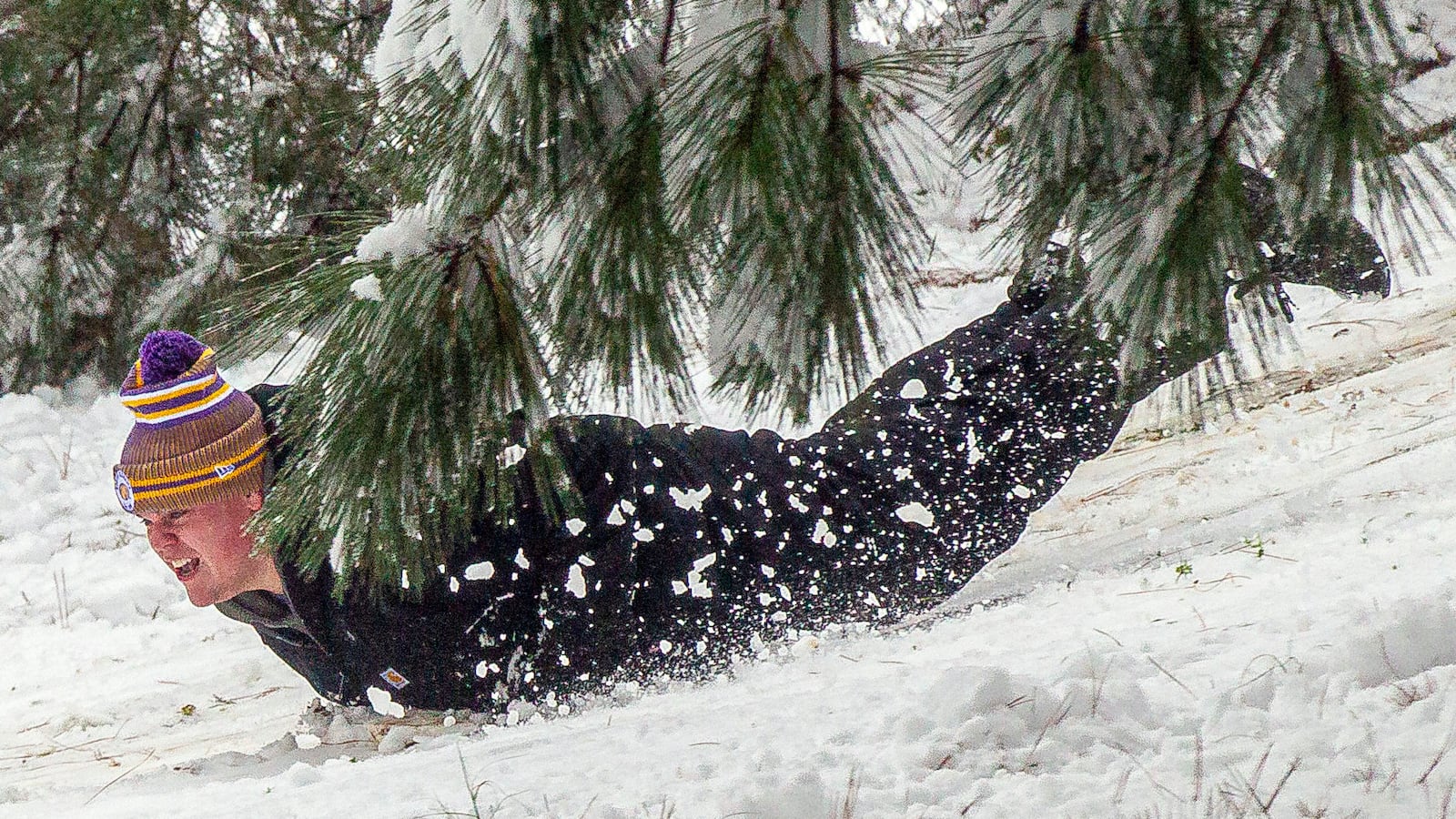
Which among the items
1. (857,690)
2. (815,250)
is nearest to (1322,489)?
(857,690)

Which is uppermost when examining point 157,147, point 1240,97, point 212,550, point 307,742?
point 157,147

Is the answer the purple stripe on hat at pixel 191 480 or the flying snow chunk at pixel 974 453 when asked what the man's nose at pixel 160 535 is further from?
the flying snow chunk at pixel 974 453

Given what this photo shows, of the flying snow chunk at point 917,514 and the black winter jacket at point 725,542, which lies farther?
the flying snow chunk at point 917,514

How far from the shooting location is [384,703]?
239cm

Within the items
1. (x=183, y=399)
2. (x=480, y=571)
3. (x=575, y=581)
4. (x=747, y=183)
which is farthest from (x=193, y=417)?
(x=747, y=183)

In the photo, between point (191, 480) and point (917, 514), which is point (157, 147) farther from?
point (917, 514)

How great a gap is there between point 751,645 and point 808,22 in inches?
61.8

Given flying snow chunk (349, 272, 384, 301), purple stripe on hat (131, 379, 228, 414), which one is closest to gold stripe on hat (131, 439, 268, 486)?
purple stripe on hat (131, 379, 228, 414)

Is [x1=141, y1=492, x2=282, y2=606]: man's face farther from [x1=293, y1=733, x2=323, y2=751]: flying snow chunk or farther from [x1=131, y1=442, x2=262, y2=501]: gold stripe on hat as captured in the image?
[x1=293, y1=733, x2=323, y2=751]: flying snow chunk

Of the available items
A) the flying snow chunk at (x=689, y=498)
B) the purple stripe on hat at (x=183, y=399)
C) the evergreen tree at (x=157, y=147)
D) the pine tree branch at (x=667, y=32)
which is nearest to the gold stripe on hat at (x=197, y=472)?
the purple stripe on hat at (x=183, y=399)

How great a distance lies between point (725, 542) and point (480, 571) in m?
0.53

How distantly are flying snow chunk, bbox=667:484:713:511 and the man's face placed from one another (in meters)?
0.79

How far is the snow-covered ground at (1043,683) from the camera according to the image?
1416 mm

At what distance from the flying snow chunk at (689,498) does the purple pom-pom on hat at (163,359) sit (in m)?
0.98
